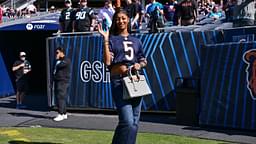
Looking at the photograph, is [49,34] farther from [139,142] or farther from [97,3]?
[97,3]

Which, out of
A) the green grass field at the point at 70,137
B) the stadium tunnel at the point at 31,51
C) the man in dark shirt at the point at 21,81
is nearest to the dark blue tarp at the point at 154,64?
the man in dark shirt at the point at 21,81

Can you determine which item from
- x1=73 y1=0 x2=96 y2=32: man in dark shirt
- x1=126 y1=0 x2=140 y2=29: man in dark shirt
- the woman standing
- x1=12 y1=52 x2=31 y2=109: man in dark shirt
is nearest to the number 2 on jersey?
the woman standing

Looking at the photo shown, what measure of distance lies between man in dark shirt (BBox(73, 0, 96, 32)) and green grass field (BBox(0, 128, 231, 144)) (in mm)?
4174

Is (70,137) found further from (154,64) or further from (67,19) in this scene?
(67,19)

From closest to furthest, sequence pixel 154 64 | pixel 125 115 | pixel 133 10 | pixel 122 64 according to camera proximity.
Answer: pixel 125 115
pixel 122 64
pixel 154 64
pixel 133 10

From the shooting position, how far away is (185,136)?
10.4 metres

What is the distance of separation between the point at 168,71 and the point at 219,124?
102 inches

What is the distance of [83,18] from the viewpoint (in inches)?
583

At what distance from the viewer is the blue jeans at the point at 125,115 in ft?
23.8

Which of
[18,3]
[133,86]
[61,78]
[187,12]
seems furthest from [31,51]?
[18,3]

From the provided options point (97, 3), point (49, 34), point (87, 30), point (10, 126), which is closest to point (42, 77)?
point (49, 34)

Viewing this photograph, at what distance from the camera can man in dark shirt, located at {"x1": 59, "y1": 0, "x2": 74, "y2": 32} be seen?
14.9 m

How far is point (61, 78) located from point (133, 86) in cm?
659

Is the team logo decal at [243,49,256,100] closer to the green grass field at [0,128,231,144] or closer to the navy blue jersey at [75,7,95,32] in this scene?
the green grass field at [0,128,231,144]
